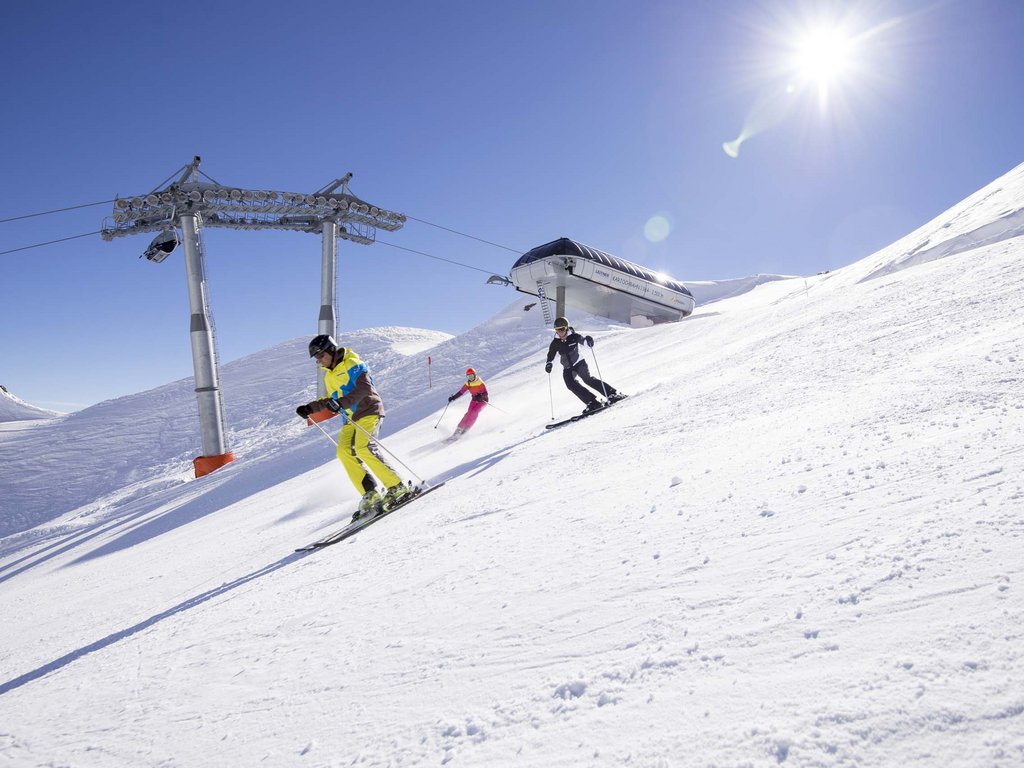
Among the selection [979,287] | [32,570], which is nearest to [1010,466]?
[979,287]

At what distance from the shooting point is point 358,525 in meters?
4.84

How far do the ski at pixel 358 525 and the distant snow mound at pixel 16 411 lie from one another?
181 ft

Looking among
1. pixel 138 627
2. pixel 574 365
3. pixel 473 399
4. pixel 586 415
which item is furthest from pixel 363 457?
pixel 473 399

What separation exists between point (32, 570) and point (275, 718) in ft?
35.0

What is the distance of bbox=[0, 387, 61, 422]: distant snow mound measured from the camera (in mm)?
49709

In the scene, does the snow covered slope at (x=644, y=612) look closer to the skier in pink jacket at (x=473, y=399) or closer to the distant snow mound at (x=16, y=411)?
the skier in pink jacket at (x=473, y=399)

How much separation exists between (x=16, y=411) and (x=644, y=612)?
71.5m

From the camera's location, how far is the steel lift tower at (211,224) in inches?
762

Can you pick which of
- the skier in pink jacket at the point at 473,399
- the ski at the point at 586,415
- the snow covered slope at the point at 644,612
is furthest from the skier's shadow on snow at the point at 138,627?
the skier in pink jacket at the point at 473,399

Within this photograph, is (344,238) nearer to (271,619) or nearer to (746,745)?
(271,619)

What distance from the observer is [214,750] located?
71.8 inches

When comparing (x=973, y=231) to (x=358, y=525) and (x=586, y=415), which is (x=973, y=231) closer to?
(x=586, y=415)

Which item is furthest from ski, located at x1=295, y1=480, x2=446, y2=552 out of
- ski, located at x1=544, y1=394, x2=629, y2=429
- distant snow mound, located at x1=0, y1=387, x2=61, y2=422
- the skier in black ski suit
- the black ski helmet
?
distant snow mound, located at x1=0, y1=387, x2=61, y2=422

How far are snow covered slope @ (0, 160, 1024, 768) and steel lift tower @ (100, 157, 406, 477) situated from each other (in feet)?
49.5
